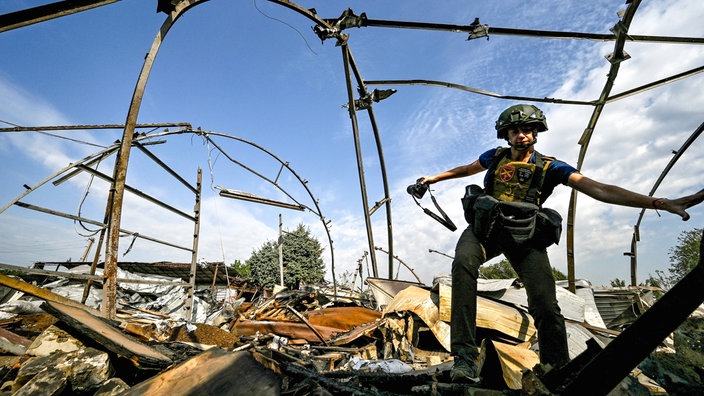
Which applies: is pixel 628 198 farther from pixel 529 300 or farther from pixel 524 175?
pixel 529 300

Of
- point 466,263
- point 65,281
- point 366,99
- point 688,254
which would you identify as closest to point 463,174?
point 466,263

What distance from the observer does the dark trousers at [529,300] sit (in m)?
2.42

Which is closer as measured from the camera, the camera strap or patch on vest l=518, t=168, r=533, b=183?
patch on vest l=518, t=168, r=533, b=183

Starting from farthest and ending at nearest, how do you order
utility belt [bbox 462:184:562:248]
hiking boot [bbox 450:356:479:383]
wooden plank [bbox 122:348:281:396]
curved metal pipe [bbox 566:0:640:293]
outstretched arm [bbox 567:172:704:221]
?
curved metal pipe [bbox 566:0:640:293]
utility belt [bbox 462:184:562:248]
hiking boot [bbox 450:356:479:383]
outstretched arm [bbox 567:172:704:221]
wooden plank [bbox 122:348:281:396]

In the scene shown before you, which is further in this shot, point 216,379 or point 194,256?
point 194,256

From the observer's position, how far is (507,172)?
308 cm

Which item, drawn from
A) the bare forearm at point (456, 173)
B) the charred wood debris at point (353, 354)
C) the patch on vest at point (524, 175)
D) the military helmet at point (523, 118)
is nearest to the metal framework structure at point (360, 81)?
the charred wood debris at point (353, 354)

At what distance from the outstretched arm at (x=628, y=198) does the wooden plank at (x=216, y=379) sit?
7.91ft

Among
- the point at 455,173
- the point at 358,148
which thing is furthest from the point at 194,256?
the point at 455,173

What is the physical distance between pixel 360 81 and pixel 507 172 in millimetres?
2887

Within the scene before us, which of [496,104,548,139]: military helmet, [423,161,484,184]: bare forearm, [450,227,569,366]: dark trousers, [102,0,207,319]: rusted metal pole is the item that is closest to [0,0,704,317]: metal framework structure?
[102,0,207,319]: rusted metal pole

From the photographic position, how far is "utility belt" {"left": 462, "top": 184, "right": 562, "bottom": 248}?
269 cm

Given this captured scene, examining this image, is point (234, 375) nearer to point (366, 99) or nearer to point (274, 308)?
point (366, 99)

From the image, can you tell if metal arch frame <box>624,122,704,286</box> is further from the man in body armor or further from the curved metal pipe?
the man in body armor
